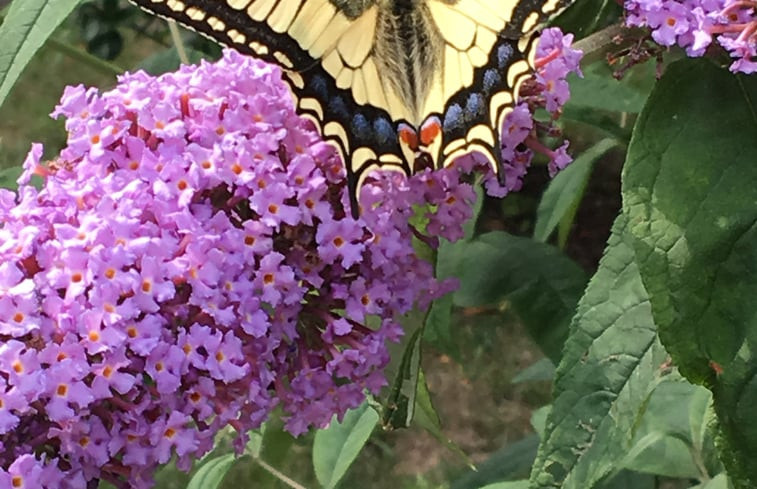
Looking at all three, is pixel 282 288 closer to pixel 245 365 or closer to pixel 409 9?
pixel 245 365

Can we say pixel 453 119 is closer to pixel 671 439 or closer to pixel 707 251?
pixel 707 251

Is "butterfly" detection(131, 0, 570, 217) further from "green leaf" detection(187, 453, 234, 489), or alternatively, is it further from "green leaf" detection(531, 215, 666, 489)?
"green leaf" detection(187, 453, 234, 489)

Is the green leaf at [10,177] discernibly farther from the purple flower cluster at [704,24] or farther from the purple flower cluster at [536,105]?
the purple flower cluster at [704,24]

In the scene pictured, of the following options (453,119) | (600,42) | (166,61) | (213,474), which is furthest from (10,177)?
(600,42)

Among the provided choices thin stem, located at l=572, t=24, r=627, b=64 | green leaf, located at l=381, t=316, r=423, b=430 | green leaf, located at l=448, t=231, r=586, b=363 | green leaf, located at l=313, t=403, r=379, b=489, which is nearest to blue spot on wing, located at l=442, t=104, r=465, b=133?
thin stem, located at l=572, t=24, r=627, b=64

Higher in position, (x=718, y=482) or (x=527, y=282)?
(x=527, y=282)

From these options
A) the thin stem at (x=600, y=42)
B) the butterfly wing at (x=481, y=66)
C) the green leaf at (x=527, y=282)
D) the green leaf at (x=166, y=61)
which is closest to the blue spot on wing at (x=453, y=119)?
the butterfly wing at (x=481, y=66)

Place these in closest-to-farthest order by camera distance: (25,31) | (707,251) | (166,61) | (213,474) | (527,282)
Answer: (707,251) → (25,31) → (213,474) → (527,282) → (166,61)
